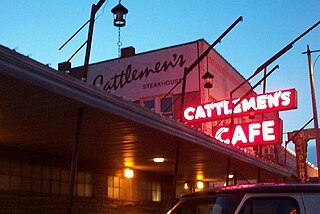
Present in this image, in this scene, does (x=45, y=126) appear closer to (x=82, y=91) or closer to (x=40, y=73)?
(x=82, y=91)

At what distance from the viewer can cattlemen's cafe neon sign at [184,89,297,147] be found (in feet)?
82.2

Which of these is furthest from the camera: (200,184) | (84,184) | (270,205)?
(200,184)

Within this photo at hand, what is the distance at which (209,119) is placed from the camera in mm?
24984

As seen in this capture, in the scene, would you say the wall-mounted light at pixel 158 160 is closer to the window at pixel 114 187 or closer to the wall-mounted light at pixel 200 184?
the window at pixel 114 187

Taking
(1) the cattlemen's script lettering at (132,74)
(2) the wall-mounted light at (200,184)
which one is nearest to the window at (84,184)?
(2) the wall-mounted light at (200,184)

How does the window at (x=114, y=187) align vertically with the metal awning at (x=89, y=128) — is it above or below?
below

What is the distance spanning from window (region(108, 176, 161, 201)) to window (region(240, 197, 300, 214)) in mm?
12007

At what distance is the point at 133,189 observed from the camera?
18.2m

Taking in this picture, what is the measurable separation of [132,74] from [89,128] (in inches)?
684

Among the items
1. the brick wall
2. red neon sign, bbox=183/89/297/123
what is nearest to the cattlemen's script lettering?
red neon sign, bbox=183/89/297/123

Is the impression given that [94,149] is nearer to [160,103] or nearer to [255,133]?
[160,103]

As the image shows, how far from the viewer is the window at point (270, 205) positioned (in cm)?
517

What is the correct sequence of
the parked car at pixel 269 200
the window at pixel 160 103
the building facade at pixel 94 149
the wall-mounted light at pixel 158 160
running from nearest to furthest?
the parked car at pixel 269 200
the building facade at pixel 94 149
the wall-mounted light at pixel 158 160
the window at pixel 160 103

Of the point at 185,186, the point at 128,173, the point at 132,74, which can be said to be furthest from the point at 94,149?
the point at 132,74
